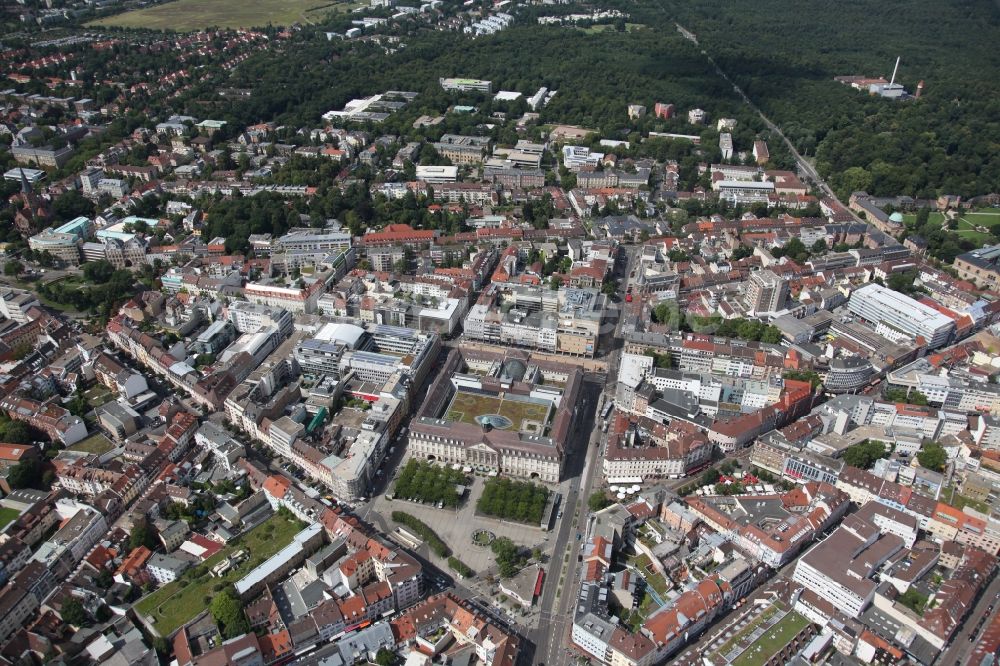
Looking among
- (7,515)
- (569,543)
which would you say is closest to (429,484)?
(569,543)

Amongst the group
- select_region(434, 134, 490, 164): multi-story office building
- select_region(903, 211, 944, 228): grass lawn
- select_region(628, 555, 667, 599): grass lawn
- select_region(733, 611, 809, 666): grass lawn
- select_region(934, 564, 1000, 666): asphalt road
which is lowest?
select_region(628, 555, 667, 599): grass lawn

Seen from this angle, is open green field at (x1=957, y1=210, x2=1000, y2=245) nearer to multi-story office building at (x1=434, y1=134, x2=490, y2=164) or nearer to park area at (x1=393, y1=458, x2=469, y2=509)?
multi-story office building at (x1=434, y1=134, x2=490, y2=164)

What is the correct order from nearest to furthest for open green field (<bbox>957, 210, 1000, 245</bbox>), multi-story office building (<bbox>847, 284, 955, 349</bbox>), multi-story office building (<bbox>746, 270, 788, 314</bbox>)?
1. multi-story office building (<bbox>847, 284, 955, 349</bbox>)
2. multi-story office building (<bbox>746, 270, 788, 314</bbox>)
3. open green field (<bbox>957, 210, 1000, 245</bbox>)

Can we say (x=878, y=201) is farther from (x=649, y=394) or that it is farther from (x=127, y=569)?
(x=127, y=569)

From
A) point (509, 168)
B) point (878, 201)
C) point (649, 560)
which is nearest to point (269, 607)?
point (649, 560)

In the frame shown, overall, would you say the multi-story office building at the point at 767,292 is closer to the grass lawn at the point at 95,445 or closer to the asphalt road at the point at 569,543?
the asphalt road at the point at 569,543

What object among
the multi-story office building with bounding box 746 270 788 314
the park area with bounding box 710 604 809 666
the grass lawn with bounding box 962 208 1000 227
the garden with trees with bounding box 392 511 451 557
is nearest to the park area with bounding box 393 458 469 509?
the garden with trees with bounding box 392 511 451 557
